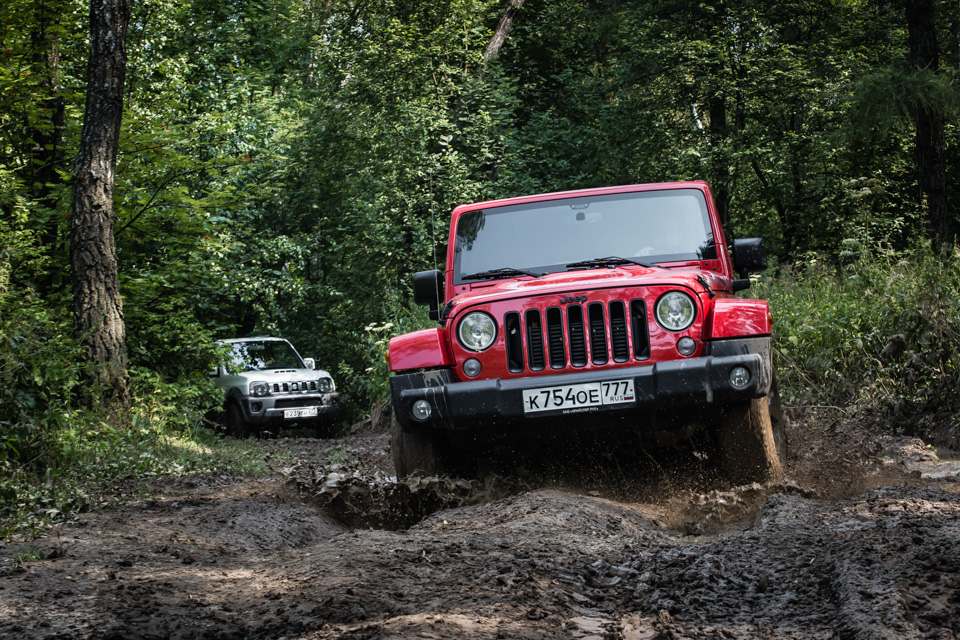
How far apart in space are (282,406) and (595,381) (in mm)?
10549

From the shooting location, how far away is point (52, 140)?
1276 centimetres

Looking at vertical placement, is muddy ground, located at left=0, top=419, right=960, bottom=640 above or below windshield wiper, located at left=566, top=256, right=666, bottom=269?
below

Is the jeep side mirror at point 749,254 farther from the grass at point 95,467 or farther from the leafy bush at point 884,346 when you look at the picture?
the grass at point 95,467

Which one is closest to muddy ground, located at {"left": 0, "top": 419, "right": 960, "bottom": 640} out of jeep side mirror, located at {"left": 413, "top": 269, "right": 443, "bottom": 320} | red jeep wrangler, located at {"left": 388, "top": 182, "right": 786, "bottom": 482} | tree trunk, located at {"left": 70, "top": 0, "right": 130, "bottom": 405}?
red jeep wrangler, located at {"left": 388, "top": 182, "right": 786, "bottom": 482}

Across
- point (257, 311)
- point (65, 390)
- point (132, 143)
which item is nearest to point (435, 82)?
point (257, 311)

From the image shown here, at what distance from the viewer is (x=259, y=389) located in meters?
14.9

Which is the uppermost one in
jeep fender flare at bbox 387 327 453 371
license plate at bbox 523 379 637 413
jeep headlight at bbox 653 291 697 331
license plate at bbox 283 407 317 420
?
jeep headlight at bbox 653 291 697 331

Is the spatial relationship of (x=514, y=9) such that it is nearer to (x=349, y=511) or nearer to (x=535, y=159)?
(x=535, y=159)

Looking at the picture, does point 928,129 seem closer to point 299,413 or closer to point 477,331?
point 299,413

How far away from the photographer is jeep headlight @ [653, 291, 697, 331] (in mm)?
5312

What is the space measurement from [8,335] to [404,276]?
11.8m

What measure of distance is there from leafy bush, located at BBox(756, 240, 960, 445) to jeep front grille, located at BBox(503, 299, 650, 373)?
355cm

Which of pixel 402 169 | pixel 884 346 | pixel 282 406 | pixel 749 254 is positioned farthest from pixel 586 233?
pixel 402 169

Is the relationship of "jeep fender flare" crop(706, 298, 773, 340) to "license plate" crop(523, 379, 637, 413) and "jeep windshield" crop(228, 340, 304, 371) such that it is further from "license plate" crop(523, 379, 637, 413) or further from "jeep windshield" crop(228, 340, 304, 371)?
"jeep windshield" crop(228, 340, 304, 371)
